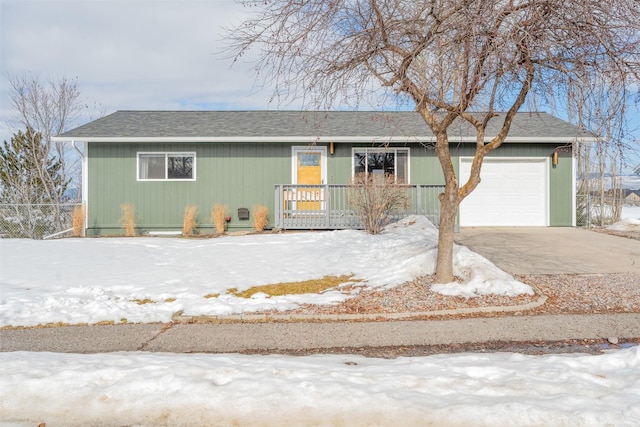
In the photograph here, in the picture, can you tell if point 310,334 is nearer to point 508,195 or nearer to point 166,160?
point 166,160

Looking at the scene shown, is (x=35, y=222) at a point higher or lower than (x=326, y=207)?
lower

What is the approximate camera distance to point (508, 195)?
14.9m

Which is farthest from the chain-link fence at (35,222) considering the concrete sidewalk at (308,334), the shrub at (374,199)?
the concrete sidewalk at (308,334)

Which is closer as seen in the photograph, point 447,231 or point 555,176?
point 447,231

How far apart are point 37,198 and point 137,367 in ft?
66.4

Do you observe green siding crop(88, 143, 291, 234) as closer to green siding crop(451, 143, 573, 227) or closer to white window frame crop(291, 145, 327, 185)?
white window frame crop(291, 145, 327, 185)

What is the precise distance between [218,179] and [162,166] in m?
1.78

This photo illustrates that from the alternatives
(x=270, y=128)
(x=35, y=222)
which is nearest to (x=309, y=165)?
(x=270, y=128)

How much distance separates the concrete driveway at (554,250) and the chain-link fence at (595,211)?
99.7 inches

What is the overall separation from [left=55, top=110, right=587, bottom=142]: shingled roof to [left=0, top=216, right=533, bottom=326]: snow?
334cm

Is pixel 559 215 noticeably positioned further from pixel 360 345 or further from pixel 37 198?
pixel 37 198

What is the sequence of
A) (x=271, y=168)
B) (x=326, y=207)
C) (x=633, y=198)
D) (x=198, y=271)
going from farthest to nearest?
(x=633, y=198) → (x=271, y=168) → (x=326, y=207) → (x=198, y=271)

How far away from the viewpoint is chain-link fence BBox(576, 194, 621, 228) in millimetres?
16000

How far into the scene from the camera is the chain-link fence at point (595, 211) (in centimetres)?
1600
